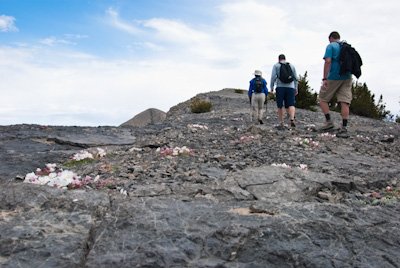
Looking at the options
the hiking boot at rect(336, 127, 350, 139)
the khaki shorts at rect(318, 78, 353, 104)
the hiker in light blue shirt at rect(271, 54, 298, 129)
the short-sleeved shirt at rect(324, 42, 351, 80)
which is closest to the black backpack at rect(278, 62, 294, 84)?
the hiker in light blue shirt at rect(271, 54, 298, 129)

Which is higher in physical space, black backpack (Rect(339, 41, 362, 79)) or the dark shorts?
black backpack (Rect(339, 41, 362, 79))

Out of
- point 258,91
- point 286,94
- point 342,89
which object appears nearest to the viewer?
point 342,89

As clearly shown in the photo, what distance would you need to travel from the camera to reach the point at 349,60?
9.84 metres

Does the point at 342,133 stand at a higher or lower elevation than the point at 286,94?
lower

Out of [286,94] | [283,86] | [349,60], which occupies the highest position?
[349,60]

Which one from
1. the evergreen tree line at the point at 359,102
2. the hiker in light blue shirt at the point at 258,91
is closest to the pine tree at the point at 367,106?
the evergreen tree line at the point at 359,102

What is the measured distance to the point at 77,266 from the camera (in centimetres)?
291

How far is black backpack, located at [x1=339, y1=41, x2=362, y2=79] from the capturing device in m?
9.85

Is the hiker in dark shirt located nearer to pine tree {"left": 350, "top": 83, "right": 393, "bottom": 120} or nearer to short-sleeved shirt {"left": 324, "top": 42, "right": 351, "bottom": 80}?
short-sleeved shirt {"left": 324, "top": 42, "right": 351, "bottom": 80}

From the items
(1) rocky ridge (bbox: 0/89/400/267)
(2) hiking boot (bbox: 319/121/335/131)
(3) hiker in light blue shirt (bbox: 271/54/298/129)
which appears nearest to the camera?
(1) rocky ridge (bbox: 0/89/400/267)

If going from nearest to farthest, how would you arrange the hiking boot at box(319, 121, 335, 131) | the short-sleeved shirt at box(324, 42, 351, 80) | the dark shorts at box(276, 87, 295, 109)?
the short-sleeved shirt at box(324, 42, 351, 80), the hiking boot at box(319, 121, 335, 131), the dark shorts at box(276, 87, 295, 109)

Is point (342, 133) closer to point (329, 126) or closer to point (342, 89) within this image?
point (329, 126)

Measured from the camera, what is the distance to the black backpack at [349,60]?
985cm

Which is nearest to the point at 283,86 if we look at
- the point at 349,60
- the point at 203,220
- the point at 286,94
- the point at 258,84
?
the point at 286,94
